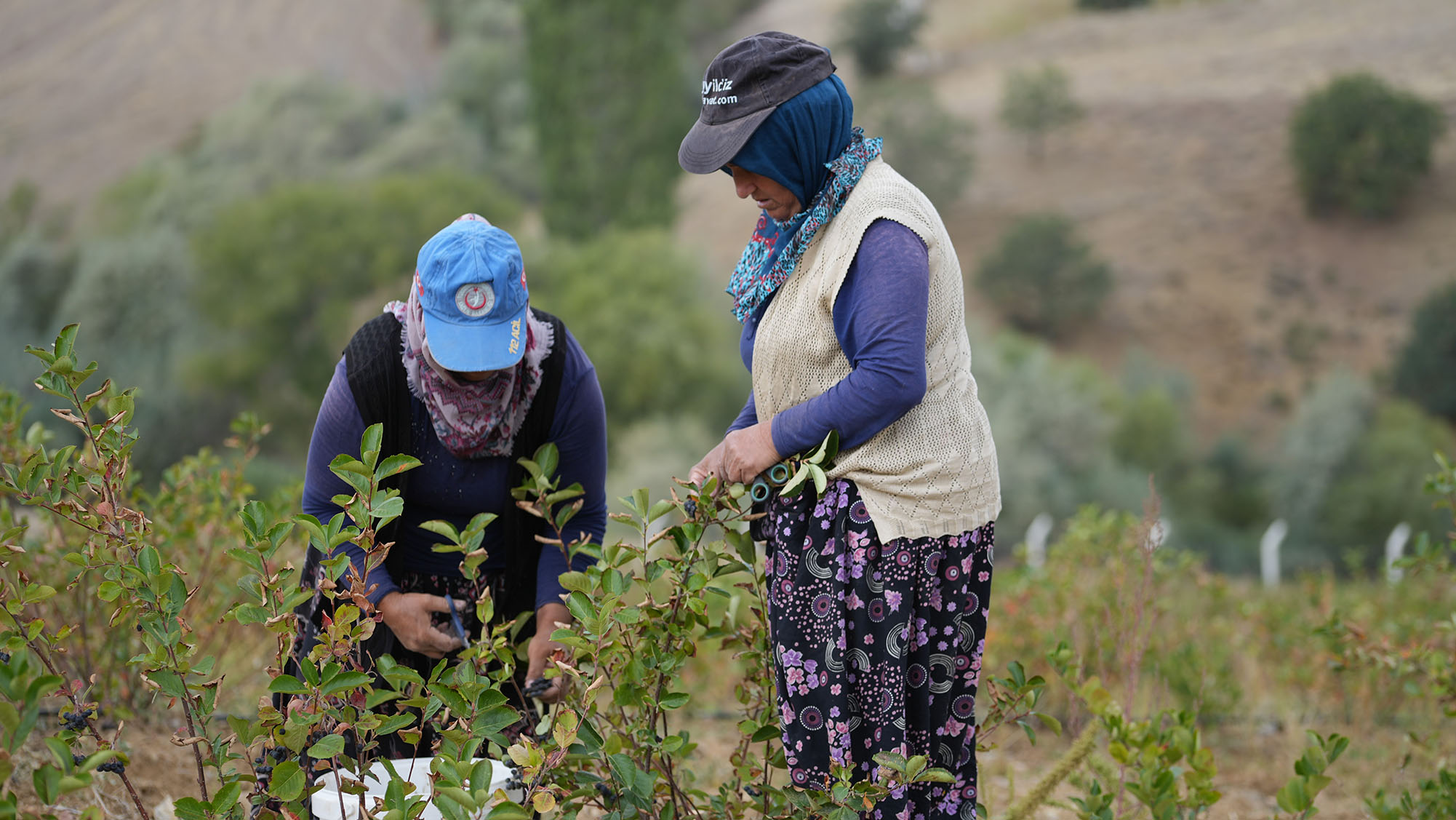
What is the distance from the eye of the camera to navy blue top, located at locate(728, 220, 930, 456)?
1.47 m

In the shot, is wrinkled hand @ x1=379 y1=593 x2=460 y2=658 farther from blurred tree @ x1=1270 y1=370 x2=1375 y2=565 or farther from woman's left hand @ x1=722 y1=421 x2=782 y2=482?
blurred tree @ x1=1270 y1=370 x2=1375 y2=565

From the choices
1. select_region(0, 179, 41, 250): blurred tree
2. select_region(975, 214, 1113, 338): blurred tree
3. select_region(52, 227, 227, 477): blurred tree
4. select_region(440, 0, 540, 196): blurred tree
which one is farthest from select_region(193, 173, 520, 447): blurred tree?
select_region(975, 214, 1113, 338): blurred tree

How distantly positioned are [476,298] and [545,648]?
2.05 feet

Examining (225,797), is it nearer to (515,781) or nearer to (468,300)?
(515,781)

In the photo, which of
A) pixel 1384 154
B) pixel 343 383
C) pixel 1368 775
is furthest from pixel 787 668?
pixel 1384 154

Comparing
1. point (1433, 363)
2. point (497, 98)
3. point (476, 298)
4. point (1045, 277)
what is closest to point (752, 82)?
point (476, 298)

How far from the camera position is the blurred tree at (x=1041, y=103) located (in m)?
31.3

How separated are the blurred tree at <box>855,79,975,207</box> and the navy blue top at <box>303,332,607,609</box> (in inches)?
1148

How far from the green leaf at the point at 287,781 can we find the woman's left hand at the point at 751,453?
72 centimetres

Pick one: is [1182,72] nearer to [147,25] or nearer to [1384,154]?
[1384,154]

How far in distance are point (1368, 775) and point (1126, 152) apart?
102 ft

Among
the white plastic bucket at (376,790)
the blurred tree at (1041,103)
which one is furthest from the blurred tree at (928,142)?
the white plastic bucket at (376,790)

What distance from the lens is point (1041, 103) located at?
103 feet

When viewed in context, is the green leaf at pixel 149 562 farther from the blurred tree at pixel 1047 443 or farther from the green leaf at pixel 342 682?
the blurred tree at pixel 1047 443
